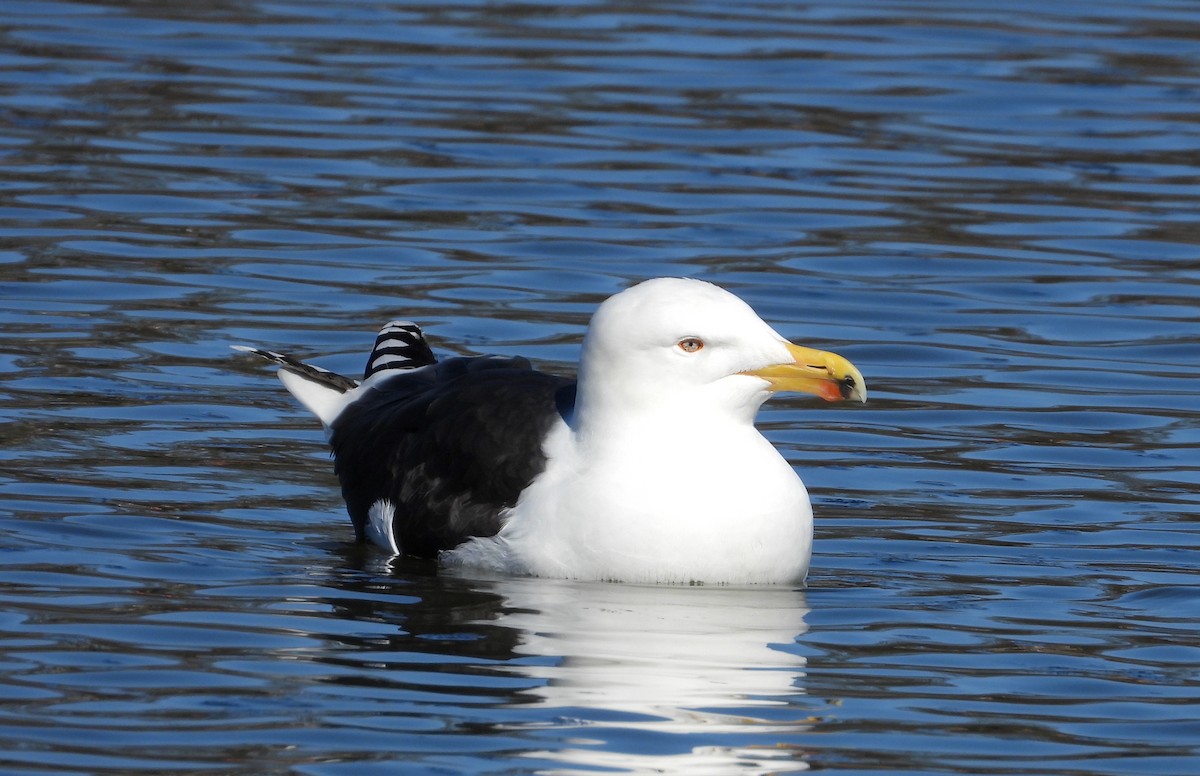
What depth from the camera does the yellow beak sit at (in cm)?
816

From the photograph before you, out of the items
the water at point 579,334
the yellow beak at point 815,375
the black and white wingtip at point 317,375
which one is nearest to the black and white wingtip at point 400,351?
the black and white wingtip at point 317,375

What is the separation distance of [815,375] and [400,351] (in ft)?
7.88

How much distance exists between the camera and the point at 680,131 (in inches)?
669

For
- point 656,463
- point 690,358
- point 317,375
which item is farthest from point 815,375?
point 317,375

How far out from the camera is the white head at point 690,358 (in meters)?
8.09

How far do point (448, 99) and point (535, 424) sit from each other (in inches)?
366

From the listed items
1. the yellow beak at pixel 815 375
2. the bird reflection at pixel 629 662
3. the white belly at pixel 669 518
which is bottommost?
the bird reflection at pixel 629 662

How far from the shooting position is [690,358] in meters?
8.15

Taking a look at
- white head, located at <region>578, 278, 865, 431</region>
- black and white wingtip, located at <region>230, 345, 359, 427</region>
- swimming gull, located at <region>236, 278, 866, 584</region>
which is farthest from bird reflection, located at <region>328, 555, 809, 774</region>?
black and white wingtip, located at <region>230, 345, 359, 427</region>

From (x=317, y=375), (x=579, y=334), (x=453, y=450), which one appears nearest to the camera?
(x=453, y=450)

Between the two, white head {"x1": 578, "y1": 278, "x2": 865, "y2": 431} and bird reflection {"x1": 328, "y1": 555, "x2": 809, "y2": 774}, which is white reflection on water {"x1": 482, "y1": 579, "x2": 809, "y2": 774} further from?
white head {"x1": 578, "y1": 278, "x2": 865, "y2": 431}

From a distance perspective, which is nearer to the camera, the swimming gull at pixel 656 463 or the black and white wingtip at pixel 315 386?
the swimming gull at pixel 656 463

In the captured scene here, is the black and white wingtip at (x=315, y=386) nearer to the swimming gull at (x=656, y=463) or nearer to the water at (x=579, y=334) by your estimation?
the water at (x=579, y=334)

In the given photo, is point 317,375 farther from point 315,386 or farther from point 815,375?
point 815,375
